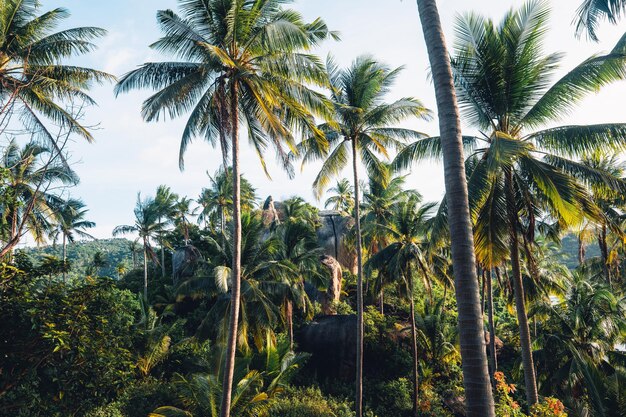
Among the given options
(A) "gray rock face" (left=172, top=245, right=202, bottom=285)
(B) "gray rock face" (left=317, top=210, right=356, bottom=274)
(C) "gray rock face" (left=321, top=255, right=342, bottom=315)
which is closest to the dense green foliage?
(C) "gray rock face" (left=321, top=255, right=342, bottom=315)

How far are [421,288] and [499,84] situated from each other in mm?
25018

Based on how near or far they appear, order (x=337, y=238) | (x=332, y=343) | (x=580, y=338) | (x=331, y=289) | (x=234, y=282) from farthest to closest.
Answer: (x=337, y=238) → (x=331, y=289) → (x=332, y=343) → (x=580, y=338) → (x=234, y=282)

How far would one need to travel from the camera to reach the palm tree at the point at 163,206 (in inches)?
1463

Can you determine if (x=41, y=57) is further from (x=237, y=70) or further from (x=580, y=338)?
(x=580, y=338)

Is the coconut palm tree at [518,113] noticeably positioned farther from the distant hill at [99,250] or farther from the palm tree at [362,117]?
the distant hill at [99,250]

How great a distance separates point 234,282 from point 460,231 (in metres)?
8.13

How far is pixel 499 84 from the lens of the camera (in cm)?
1023

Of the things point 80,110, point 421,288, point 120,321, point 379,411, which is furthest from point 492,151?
point 421,288

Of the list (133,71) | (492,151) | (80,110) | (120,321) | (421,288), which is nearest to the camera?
(80,110)

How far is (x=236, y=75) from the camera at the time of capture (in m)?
11.3

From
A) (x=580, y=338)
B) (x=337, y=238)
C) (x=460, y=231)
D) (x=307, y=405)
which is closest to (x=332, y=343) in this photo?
(x=307, y=405)

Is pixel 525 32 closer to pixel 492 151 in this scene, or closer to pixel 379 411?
pixel 492 151

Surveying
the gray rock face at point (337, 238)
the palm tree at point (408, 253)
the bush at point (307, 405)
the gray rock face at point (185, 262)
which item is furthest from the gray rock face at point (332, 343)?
the gray rock face at point (337, 238)

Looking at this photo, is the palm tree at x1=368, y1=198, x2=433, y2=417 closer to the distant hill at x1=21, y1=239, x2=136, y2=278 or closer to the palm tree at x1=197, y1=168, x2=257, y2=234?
the palm tree at x1=197, y1=168, x2=257, y2=234
